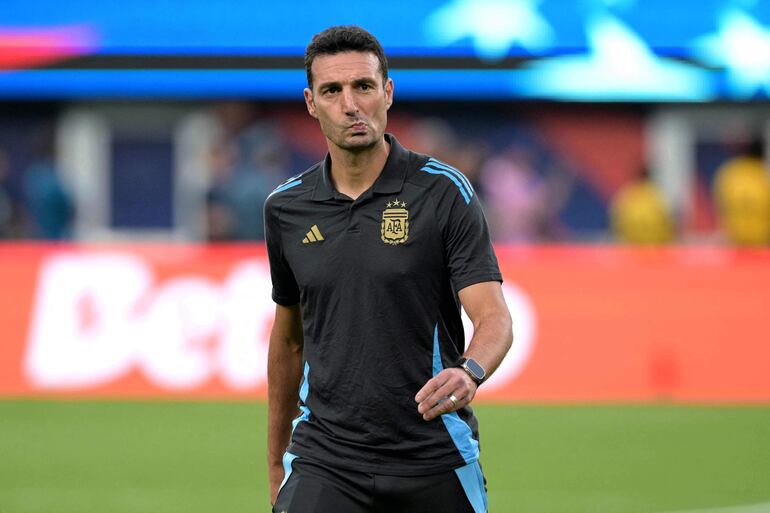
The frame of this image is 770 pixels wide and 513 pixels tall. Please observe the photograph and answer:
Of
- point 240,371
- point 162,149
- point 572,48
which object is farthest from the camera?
point 162,149

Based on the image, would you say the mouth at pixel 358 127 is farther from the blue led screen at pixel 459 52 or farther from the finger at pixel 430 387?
the blue led screen at pixel 459 52

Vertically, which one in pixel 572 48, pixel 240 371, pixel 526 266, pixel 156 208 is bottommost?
pixel 240 371

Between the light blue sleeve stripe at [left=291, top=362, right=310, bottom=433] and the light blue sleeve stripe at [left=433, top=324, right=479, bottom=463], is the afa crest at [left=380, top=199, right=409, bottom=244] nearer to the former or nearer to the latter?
the light blue sleeve stripe at [left=433, top=324, right=479, bottom=463]

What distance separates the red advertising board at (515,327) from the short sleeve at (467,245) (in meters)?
8.32

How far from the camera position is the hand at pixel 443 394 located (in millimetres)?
4254

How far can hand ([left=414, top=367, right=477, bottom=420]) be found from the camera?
4.25 m

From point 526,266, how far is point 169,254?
3382mm

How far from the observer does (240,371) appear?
524 inches

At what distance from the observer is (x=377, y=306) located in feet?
15.7

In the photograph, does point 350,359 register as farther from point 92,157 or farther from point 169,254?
point 92,157

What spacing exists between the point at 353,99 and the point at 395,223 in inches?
17.6


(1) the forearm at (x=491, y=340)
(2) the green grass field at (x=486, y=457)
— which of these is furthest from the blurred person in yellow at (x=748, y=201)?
(1) the forearm at (x=491, y=340)

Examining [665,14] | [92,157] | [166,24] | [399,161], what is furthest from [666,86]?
[399,161]

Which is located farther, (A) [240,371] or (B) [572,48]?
(B) [572,48]
